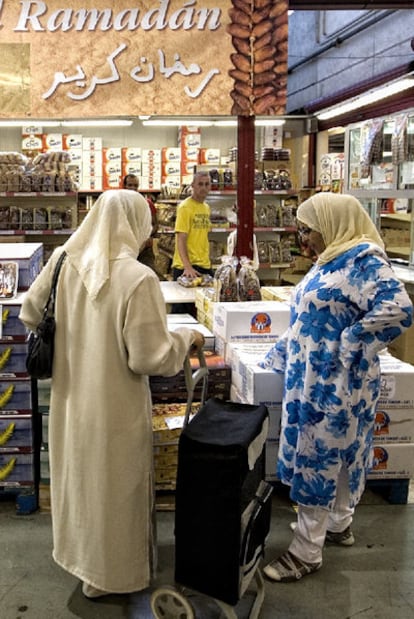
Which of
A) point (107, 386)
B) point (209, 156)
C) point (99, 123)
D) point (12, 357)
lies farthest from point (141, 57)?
point (99, 123)

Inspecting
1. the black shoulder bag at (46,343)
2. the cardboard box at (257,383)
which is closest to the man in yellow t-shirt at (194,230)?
the cardboard box at (257,383)

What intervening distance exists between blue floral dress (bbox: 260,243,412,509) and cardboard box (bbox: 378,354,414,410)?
0.68 meters

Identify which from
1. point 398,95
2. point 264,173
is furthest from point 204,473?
point 398,95

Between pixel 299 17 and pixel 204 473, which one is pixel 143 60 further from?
pixel 299 17

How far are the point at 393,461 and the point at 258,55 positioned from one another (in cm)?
289

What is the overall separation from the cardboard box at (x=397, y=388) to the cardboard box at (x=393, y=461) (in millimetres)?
217

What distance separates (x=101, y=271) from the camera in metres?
2.56

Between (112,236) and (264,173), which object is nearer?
(112,236)

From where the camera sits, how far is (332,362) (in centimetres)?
294

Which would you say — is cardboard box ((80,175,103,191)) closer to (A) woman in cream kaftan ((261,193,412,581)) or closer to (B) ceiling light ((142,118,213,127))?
(B) ceiling light ((142,118,213,127))

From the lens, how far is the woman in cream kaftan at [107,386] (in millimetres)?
2557

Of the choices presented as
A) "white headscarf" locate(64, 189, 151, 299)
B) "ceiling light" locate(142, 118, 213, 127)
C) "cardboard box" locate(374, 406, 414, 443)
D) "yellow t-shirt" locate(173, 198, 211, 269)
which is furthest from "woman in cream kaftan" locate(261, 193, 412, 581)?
"ceiling light" locate(142, 118, 213, 127)

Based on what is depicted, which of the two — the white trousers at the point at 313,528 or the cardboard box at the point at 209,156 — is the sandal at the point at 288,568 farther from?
the cardboard box at the point at 209,156

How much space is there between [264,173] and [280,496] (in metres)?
4.54
